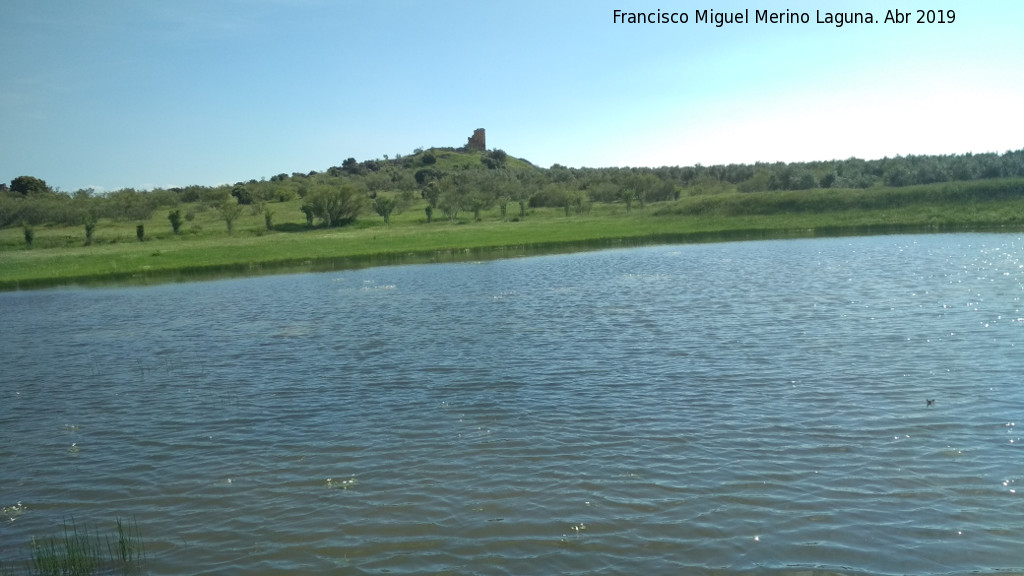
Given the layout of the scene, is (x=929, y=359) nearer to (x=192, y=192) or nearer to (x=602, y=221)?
(x=602, y=221)

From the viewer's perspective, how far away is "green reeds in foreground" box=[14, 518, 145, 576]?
287 inches

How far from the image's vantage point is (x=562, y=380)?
13.8m

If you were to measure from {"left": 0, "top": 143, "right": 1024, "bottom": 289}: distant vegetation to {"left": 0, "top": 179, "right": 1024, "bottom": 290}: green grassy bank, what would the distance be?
141 mm

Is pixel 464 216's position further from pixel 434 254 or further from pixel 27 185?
pixel 27 185

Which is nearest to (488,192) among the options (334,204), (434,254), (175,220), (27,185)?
(334,204)

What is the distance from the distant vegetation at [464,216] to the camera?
153ft

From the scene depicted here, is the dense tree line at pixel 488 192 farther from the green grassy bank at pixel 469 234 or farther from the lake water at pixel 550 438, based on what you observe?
the lake water at pixel 550 438

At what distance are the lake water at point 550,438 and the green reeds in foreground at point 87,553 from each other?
8.9 inches

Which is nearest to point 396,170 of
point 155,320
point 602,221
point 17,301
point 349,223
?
point 349,223

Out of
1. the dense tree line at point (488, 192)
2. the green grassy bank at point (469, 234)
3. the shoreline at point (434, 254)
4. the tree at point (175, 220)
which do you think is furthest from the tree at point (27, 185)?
the shoreline at point (434, 254)

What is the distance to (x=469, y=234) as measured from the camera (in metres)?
54.4

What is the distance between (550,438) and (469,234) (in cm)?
4433

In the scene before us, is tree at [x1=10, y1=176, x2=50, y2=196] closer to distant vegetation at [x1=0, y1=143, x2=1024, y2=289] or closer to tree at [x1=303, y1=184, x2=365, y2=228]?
distant vegetation at [x1=0, y1=143, x2=1024, y2=289]

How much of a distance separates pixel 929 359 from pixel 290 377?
11.3 m
